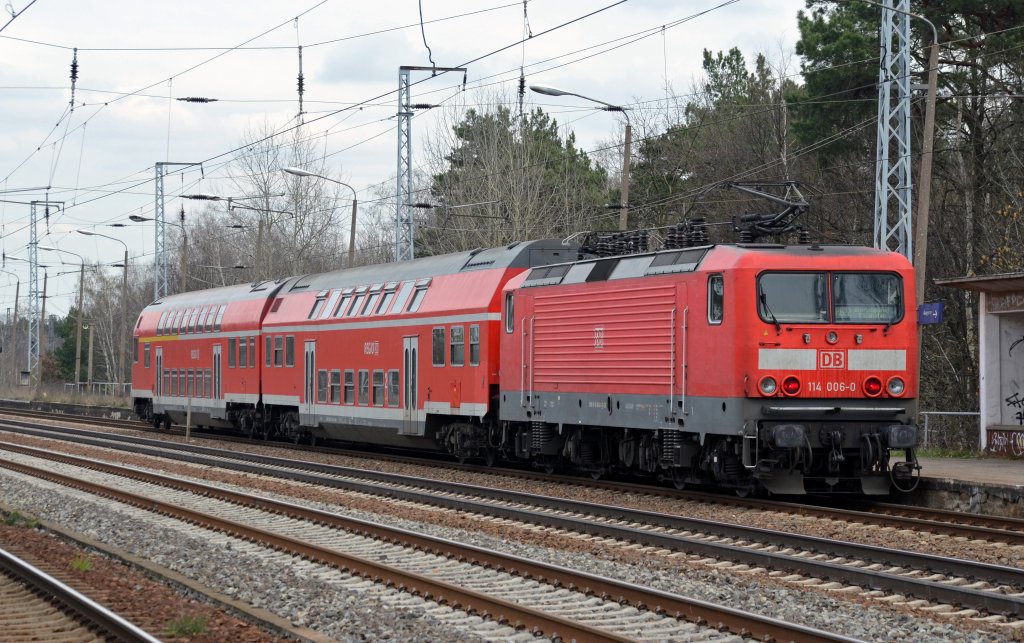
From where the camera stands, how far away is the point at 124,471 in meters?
23.8

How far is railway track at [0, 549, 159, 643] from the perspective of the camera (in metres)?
9.50

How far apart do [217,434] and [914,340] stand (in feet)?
82.9

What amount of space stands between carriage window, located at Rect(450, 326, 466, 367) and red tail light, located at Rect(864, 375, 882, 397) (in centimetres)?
850

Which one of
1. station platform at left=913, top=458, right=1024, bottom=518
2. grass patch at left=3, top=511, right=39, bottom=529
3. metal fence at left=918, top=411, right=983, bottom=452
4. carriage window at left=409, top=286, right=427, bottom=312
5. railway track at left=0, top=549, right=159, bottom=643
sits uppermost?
carriage window at left=409, top=286, right=427, bottom=312

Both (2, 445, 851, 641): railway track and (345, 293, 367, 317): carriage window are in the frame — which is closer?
(2, 445, 851, 641): railway track

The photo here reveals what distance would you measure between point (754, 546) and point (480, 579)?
318 cm

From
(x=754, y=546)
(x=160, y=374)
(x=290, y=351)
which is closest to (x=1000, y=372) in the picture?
(x=754, y=546)

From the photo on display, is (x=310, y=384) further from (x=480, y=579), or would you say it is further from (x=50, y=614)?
(x=50, y=614)

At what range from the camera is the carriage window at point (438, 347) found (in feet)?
79.1

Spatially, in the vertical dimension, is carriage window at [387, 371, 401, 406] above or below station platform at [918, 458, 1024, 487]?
above

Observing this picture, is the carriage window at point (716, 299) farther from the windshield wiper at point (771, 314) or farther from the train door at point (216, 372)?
the train door at point (216, 372)

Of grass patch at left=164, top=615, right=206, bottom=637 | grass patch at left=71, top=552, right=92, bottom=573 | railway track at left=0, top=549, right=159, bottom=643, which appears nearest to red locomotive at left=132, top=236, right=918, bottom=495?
grass patch at left=71, top=552, right=92, bottom=573

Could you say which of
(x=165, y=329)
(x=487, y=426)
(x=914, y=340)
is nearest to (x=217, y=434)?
(x=165, y=329)

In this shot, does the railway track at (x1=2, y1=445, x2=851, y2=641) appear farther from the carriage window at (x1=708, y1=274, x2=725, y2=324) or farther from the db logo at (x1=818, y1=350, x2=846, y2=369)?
the db logo at (x1=818, y1=350, x2=846, y2=369)
